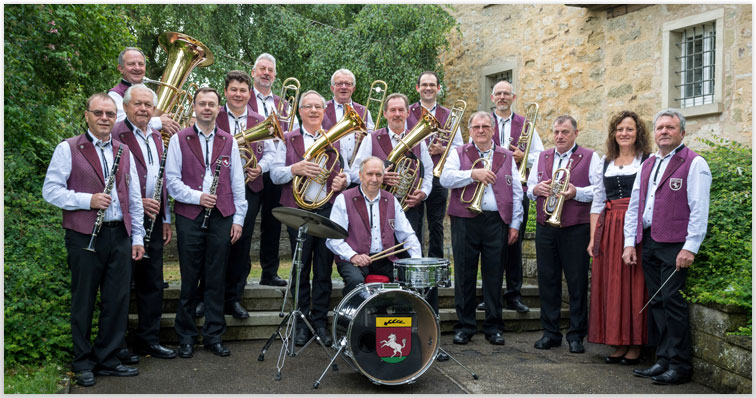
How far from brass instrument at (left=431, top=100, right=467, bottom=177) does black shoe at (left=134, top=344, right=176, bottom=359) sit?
270 centimetres

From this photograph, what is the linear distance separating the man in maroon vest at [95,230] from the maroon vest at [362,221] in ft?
4.96

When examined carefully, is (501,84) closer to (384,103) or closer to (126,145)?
(384,103)

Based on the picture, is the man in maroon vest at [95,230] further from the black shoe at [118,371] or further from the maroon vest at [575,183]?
the maroon vest at [575,183]

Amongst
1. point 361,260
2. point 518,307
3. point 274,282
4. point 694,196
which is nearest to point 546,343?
point 518,307

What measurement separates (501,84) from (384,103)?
1397mm

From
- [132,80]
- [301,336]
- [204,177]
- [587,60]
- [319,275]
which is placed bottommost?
[301,336]

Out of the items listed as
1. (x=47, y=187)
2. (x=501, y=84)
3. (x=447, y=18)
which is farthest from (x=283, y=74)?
(x=47, y=187)

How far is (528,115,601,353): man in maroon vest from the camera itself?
5.55 metres

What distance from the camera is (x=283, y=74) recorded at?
43.4 feet

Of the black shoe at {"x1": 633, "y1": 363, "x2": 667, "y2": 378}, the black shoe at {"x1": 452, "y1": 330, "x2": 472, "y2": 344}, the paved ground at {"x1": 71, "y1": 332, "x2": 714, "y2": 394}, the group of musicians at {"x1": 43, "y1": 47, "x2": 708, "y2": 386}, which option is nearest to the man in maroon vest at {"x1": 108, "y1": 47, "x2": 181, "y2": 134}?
the group of musicians at {"x1": 43, "y1": 47, "x2": 708, "y2": 386}

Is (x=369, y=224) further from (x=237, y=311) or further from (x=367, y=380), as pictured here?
(x=237, y=311)

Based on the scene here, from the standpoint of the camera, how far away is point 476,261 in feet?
19.0

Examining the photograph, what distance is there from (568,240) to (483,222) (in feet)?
2.35

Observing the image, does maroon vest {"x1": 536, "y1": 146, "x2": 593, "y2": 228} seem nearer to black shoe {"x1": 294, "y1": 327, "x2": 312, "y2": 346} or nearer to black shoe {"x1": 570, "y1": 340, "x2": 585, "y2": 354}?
black shoe {"x1": 570, "y1": 340, "x2": 585, "y2": 354}
